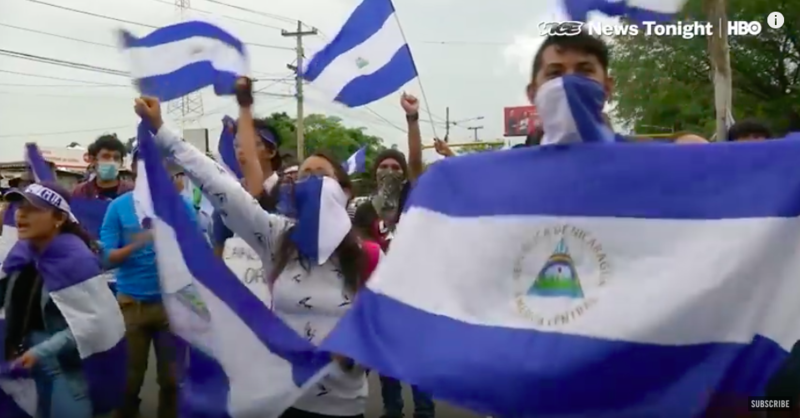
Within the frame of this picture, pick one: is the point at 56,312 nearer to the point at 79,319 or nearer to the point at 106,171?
the point at 79,319

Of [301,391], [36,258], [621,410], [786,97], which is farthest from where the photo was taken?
[786,97]

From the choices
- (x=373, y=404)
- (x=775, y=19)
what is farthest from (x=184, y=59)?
(x=775, y=19)

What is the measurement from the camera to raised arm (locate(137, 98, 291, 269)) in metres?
3.41

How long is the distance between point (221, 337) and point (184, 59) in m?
1.21

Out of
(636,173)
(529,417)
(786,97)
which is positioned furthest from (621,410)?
(786,97)

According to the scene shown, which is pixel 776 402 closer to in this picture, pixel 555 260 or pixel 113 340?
pixel 555 260

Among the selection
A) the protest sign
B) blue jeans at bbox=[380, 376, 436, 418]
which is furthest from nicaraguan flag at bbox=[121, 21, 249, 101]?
blue jeans at bbox=[380, 376, 436, 418]

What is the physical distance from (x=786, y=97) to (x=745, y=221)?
88.6 ft

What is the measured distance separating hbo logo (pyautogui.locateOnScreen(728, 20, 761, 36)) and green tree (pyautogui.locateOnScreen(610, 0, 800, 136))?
0.59ft

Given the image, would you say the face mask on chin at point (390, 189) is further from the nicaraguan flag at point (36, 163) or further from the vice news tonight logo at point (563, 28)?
the vice news tonight logo at point (563, 28)

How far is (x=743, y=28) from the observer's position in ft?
84.7

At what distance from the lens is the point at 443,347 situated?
2566mm

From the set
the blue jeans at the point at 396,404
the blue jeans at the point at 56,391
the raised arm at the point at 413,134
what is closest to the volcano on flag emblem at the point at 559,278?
the raised arm at the point at 413,134

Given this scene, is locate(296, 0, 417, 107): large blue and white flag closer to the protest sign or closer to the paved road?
the protest sign
